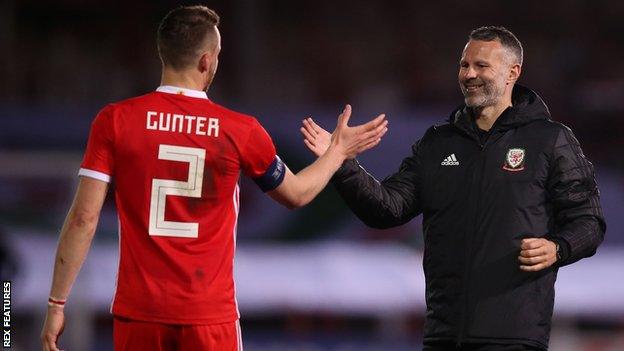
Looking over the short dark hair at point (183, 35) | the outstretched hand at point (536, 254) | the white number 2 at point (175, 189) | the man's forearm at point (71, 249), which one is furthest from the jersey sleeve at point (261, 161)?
the outstretched hand at point (536, 254)

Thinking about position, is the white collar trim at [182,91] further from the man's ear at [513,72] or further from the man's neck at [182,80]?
the man's ear at [513,72]

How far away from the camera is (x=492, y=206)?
4676mm

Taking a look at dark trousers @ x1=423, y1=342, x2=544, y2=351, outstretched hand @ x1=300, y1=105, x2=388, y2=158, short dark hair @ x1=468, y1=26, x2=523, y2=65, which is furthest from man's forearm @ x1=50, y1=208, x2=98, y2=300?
short dark hair @ x1=468, y1=26, x2=523, y2=65

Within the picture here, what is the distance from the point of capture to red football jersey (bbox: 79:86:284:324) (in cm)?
404

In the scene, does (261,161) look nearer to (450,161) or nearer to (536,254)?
(450,161)

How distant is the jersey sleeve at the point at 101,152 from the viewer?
405 cm

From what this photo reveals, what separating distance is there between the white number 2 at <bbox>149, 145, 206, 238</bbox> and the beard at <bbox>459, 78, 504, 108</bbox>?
4.73 ft

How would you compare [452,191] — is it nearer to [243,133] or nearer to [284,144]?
[243,133]

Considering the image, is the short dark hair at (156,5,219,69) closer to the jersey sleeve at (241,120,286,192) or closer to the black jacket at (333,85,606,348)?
the jersey sleeve at (241,120,286,192)

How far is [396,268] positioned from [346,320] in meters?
0.80

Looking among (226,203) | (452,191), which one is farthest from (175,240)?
(452,191)

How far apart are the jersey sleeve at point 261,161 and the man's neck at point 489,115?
1.11 meters

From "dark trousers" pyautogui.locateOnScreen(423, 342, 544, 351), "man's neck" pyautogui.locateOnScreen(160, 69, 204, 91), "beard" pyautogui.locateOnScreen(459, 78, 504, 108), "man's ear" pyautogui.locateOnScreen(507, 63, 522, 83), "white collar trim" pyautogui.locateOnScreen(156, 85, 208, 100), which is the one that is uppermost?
"man's ear" pyautogui.locateOnScreen(507, 63, 522, 83)

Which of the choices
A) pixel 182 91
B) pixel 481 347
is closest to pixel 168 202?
pixel 182 91
